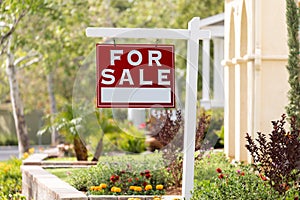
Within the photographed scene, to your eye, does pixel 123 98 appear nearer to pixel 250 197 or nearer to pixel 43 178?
pixel 250 197

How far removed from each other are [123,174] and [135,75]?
2.12m

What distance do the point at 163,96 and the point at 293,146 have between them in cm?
170

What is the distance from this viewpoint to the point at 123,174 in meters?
11.5

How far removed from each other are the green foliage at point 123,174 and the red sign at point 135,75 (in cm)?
165

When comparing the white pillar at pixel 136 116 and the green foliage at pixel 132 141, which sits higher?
the white pillar at pixel 136 116

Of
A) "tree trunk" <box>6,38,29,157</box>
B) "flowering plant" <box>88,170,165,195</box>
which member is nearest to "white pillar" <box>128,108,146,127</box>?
"tree trunk" <box>6,38,29,157</box>

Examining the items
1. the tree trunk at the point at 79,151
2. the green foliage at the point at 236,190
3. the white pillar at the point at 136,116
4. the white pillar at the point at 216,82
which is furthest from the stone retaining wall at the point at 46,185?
the white pillar at the point at 216,82

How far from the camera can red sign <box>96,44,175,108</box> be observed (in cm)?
979

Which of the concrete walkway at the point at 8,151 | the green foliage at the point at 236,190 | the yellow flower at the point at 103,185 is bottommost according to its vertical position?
the concrete walkway at the point at 8,151

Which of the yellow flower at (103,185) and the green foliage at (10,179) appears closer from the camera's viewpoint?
the yellow flower at (103,185)

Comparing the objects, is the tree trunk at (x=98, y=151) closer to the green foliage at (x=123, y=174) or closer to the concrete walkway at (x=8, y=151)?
the green foliage at (x=123, y=174)

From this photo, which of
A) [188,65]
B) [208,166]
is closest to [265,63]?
→ [208,166]

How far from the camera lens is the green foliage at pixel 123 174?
11.3 metres

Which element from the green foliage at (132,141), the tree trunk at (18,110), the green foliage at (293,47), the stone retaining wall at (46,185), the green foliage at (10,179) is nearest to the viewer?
the stone retaining wall at (46,185)
